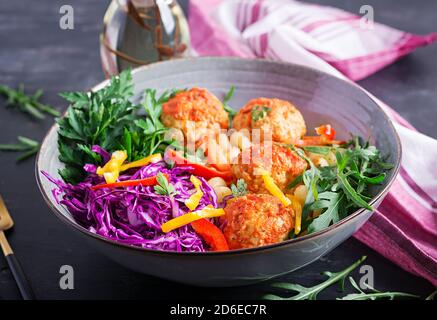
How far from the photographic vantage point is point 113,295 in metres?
2.47

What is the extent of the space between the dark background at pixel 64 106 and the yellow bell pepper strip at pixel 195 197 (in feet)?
1.18

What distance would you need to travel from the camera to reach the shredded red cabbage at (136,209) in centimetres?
236

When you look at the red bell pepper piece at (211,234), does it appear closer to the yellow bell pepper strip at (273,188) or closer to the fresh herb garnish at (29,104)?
the yellow bell pepper strip at (273,188)

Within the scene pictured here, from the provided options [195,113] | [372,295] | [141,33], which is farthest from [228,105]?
[372,295]

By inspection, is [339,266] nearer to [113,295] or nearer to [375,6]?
[113,295]

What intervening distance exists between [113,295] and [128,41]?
1640 mm

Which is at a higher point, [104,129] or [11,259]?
[104,129]

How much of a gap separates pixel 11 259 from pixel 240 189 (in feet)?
3.36

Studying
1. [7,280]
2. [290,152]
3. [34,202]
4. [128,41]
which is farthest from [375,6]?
[7,280]

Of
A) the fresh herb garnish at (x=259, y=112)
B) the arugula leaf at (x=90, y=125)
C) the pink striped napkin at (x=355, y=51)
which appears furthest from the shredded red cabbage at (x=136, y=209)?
the pink striped napkin at (x=355, y=51)

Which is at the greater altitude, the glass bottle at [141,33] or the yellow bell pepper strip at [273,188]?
the glass bottle at [141,33]

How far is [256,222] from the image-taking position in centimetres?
226

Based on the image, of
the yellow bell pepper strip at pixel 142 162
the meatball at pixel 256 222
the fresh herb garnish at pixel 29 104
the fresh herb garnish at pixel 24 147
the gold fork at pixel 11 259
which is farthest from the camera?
the fresh herb garnish at pixel 29 104

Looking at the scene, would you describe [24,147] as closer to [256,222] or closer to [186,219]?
[186,219]
